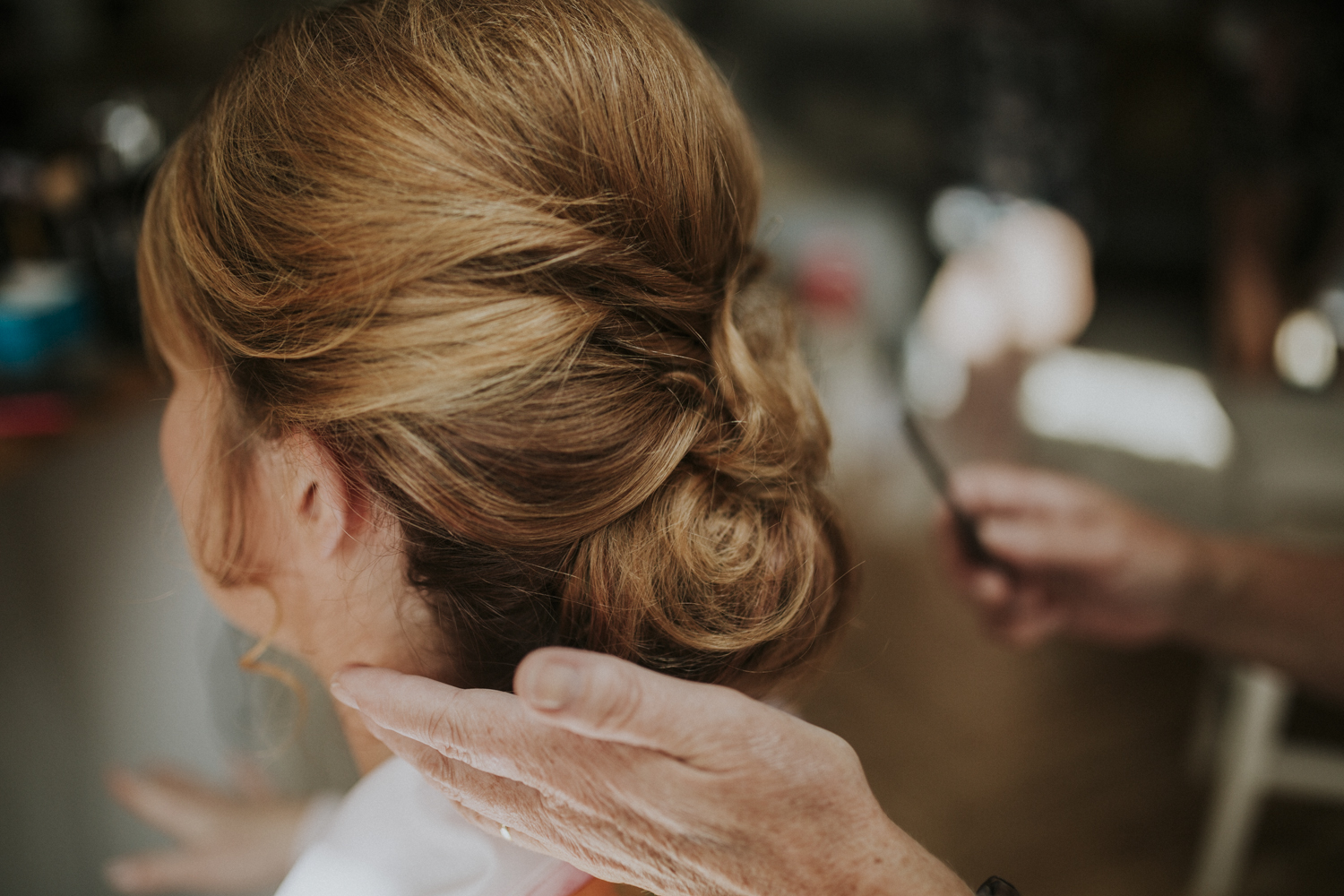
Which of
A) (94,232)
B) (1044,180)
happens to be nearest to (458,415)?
(94,232)

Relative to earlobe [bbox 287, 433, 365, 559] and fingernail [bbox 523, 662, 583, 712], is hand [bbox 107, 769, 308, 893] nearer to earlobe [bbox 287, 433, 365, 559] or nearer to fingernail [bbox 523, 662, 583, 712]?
earlobe [bbox 287, 433, 365, 559]

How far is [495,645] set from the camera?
0.56m

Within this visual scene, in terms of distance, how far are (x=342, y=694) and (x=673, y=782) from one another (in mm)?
202

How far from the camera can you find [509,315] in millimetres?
470

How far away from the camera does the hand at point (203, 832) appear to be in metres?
0.82

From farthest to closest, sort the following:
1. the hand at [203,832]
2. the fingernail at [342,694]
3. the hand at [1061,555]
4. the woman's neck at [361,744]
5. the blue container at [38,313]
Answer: the blue container at [38,313]
the hand at [1061,555]
the hand at [203,832]
the woman's neck at [361,744]
the fingernail at [342,694]

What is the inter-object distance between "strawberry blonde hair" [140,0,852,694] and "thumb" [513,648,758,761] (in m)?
0.09

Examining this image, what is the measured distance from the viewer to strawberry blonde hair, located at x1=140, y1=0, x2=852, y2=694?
0.46 m

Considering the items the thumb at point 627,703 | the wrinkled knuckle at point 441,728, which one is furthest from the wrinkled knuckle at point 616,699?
the wrinkled knuckle at point 441,728

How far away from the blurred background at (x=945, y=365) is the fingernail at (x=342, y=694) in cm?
23

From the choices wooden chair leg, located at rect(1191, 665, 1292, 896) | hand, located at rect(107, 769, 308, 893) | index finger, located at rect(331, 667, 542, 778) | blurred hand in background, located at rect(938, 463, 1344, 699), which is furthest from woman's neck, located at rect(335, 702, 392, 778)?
wooden chair leg, located at rect(1191, 665, 1292, 896)

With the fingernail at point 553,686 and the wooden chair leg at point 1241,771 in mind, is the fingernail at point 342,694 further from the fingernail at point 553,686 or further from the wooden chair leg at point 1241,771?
the wooden chair leg at point 1241,771

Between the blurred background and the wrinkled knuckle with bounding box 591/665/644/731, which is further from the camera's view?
the blurred background

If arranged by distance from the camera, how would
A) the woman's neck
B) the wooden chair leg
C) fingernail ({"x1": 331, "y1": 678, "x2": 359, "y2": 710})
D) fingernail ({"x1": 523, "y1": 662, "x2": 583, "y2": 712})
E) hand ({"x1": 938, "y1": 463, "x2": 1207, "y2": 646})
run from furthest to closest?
the wooden chair leg → hand ({"x1": 938, "y1": 463, "x2": 1207, "y2": 646}) → the woman's neck → fingernail ({"x1": 331, "y1": 678, "x2": 359, "y2": 710}) → fingernail ({"x1": 523, "y1": 662, "x2": 583, "y2": 712})
